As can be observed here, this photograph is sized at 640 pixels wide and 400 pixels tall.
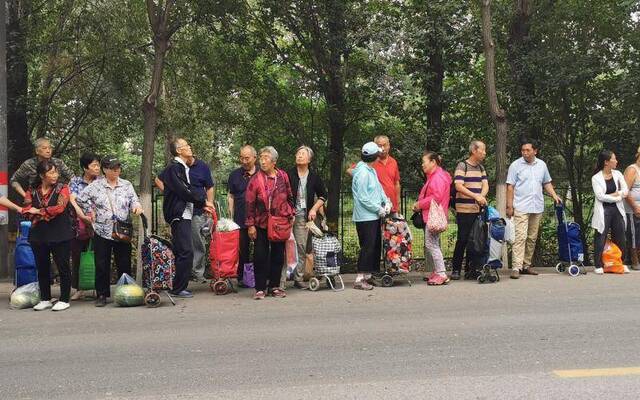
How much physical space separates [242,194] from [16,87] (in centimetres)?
609

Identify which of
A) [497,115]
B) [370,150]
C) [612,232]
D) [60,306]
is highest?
[497,115]

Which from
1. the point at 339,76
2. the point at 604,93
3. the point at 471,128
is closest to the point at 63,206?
the point at 339,76

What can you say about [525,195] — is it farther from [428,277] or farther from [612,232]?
[428,277]

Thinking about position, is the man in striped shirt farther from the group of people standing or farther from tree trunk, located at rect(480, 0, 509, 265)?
tree trunk, located at rect(480, 0, 509, 265)

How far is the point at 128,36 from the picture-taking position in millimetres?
12883

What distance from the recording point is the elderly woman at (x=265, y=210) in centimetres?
783

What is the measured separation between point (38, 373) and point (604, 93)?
38.3 feet

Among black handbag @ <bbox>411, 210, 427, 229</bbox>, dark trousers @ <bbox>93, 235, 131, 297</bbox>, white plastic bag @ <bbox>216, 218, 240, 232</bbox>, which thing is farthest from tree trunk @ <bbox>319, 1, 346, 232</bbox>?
dark trousers @ <bbox>93, 235, 131, 297</bbox>

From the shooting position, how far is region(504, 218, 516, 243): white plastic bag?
9023 millimetres

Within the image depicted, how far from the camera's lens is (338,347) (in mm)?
5668

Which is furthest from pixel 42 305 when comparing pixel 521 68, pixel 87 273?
pixel 521 68

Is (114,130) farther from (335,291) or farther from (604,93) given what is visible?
(604,93)

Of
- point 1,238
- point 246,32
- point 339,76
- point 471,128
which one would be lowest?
point 1,238

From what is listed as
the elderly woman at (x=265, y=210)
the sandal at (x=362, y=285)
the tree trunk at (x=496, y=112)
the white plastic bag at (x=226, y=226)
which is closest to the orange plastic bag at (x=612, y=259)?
the tree trunk at (x=496, y=112)
